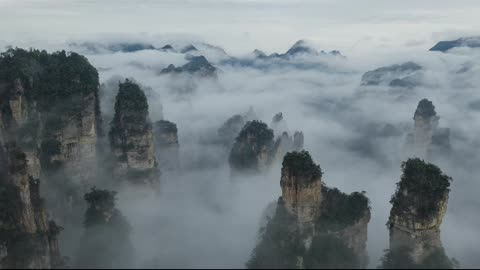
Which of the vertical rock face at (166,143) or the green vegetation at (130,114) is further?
the vertical rock face at (166,143)

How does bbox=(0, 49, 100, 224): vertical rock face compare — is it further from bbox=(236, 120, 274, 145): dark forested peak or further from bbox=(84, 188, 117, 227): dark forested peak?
bbox=(236, 120, 274, 145): dark forested peak

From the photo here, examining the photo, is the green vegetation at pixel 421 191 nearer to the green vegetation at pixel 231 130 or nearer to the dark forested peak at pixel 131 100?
the dark forested peak at pixel 131 100

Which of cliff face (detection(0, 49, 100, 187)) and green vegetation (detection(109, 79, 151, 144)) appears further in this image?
green vegetation (detection(109, 79, 151, 144))

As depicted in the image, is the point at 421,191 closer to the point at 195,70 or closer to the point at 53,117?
the point at 53,117

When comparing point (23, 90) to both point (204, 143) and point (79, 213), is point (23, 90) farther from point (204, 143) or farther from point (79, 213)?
point (204, 143)

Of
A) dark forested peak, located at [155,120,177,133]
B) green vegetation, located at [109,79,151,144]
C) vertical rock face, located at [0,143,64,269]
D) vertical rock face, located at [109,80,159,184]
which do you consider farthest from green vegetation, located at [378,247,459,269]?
dark forested peak, located at [155,120,177,133]

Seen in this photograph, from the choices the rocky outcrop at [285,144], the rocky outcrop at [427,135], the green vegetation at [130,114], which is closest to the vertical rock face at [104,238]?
the green vegetation at [130,114]
